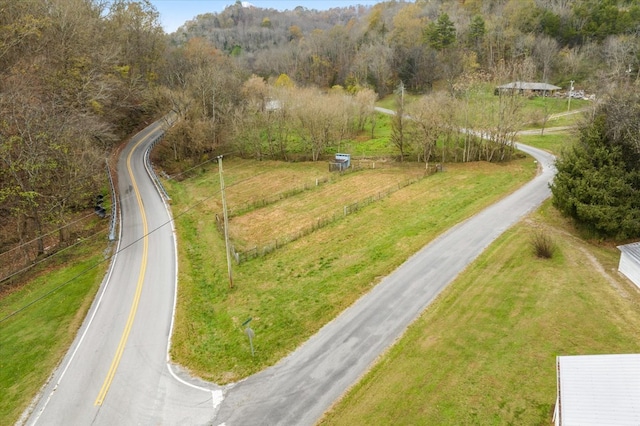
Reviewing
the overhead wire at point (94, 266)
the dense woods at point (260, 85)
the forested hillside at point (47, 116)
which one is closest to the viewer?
the overhead wire at point (94, 266)

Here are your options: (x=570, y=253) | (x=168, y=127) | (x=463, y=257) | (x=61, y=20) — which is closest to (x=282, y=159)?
(x=168, y=127)

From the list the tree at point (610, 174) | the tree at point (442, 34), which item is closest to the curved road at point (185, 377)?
the tree at point (610, 174)

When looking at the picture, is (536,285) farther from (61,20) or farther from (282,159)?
(61,20)

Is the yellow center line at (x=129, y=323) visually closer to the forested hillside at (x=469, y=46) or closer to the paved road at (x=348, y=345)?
the paved road at (x=348, y=345)

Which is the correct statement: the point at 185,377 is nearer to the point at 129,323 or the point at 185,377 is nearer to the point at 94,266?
the point at 129,323

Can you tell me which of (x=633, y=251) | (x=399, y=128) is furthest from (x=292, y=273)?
(x=399, y=128)

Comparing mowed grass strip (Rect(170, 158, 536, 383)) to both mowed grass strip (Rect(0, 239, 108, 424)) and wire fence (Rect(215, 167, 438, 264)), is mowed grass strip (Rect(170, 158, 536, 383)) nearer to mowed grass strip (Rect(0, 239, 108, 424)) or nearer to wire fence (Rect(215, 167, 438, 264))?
wire fence (Rect(215, 167, 438, 264))
